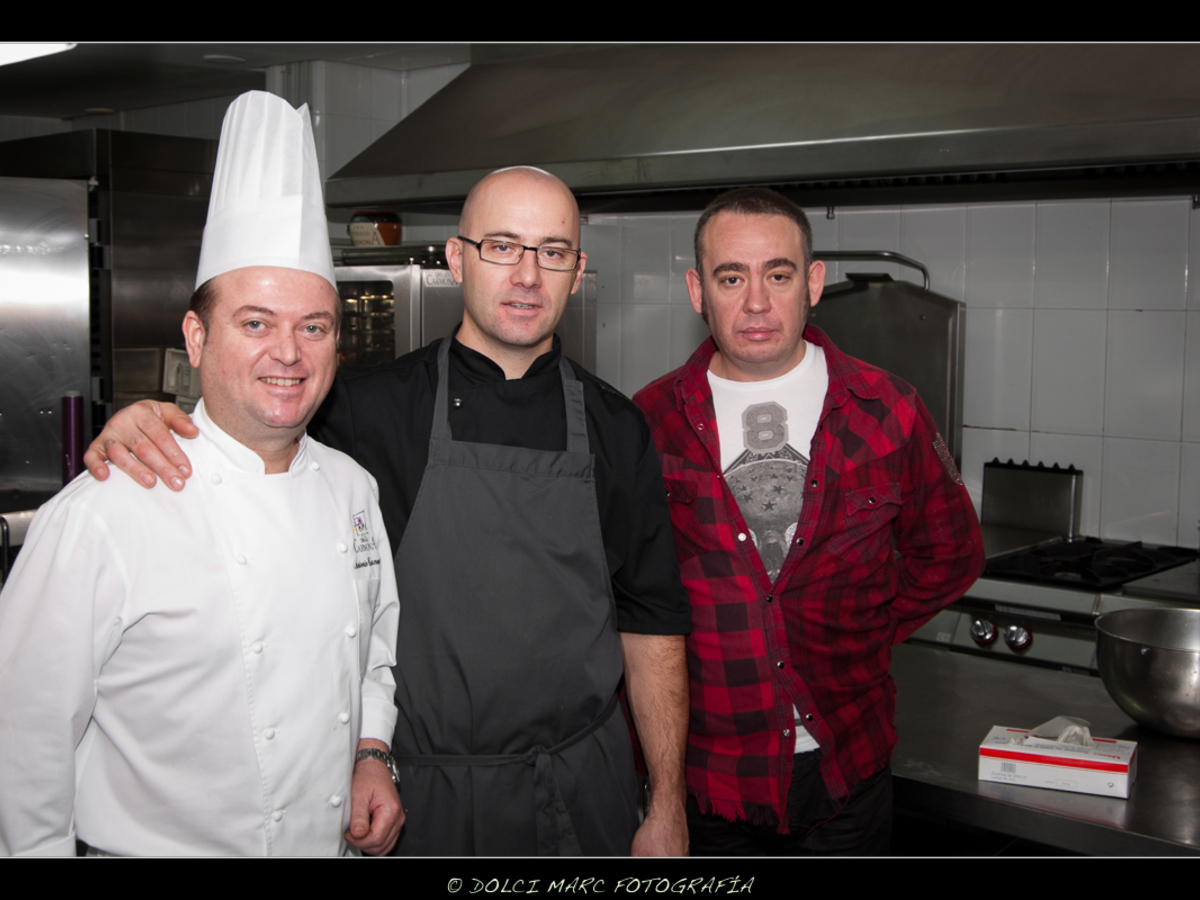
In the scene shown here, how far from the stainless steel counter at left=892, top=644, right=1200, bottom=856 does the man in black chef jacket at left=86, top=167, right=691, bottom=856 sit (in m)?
0.42

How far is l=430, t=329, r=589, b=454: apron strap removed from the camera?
148cm

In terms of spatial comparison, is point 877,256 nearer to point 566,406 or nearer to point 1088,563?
point 1088,563

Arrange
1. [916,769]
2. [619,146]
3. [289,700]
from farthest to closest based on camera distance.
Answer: [619,146], [916,769], [289,700]

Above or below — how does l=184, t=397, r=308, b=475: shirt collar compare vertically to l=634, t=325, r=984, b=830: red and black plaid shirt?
above

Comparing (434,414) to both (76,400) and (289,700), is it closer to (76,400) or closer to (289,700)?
(289,700)

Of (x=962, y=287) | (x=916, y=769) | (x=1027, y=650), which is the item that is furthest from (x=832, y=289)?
(x=916, y=769)

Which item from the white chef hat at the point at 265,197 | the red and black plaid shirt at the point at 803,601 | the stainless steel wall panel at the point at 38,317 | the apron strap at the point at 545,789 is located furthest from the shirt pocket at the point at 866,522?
the stainless steel wall panel at the point at 38,317

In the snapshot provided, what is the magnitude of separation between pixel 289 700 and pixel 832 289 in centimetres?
238

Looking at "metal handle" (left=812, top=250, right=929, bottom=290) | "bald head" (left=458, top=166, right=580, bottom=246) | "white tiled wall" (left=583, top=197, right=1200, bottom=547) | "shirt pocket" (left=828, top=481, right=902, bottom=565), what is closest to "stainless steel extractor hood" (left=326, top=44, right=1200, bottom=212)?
"white tiled wall" (left=583, top=197, right=1200, bottom=547)

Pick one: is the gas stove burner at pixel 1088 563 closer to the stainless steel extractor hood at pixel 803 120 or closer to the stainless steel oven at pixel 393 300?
the stainless steel extractor hood at pixel 803 120

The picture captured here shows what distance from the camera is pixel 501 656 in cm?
142

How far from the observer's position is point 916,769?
160 centimetres

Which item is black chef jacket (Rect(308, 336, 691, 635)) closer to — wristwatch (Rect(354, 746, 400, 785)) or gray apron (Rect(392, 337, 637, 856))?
gray apron (Rect(392, 337, 637, 856))

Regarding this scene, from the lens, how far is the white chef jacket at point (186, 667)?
3.59 feet
